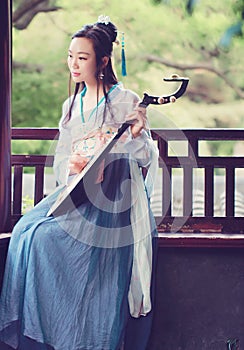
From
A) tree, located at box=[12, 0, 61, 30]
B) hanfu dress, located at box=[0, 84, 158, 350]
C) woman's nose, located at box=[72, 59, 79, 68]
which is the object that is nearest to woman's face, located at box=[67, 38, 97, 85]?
woman's nose, located at box=[72, 59, 79, 68]

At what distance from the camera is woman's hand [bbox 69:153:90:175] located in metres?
3.17

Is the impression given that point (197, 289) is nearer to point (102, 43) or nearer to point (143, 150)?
point (143, 150)

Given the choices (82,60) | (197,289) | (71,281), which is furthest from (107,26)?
(197,289)

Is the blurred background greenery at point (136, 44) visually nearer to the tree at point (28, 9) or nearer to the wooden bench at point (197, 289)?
the tree at point (28, 9)

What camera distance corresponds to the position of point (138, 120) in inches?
123

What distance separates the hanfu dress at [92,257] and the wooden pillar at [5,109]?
0.22 meters

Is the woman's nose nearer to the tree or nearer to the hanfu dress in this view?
the hanfu dress

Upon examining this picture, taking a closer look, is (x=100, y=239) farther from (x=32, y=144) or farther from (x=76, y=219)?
(x=32, y=144)

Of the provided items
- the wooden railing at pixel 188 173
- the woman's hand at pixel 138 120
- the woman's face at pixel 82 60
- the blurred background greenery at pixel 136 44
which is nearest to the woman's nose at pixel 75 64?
the woman's face at pixel 82 60

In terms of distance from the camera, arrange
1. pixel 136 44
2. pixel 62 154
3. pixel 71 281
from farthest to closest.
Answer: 1. pixel 136 44
2. pixel 62 154
3. pixel 71 281

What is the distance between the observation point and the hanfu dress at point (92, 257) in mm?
3082

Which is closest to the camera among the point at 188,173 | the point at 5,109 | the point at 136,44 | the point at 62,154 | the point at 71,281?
the point at 71,281

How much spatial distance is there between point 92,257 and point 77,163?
398 mm

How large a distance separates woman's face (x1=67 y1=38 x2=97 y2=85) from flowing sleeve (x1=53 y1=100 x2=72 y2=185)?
0.16 meters
